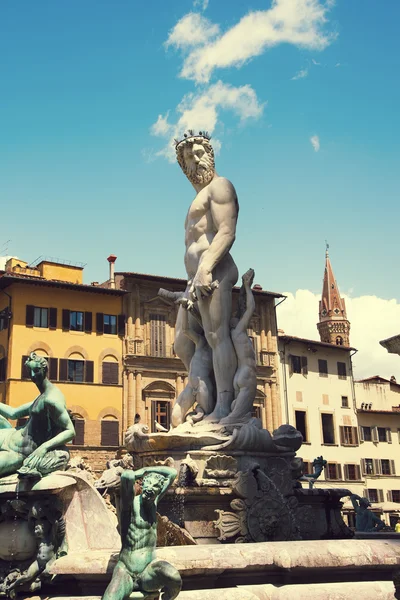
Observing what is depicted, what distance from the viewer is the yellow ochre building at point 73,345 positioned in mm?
37375

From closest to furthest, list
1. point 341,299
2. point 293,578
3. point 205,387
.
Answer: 1. point 293,578
2. point 205,387
3. point 341,299

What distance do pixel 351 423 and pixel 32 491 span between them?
4504 centimetres

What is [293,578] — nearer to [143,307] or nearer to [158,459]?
[158,459]

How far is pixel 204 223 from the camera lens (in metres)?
9.39

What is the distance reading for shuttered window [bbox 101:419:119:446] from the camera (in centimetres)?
3809

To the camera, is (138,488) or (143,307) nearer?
Result: (138,488)

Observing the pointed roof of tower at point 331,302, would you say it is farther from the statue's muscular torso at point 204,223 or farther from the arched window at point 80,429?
the statue's muscular torso at point 204,223

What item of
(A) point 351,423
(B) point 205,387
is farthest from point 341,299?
(B) point 205,387

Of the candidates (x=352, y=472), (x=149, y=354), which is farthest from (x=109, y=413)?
(x=352, y=472)

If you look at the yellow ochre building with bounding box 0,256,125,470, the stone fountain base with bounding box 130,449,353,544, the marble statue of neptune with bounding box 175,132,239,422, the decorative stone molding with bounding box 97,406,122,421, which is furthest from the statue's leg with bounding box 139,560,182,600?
the decorative stone molding with bounding box 97,406,122,421

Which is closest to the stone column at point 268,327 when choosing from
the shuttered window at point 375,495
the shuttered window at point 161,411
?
the shuttered window at point 161,411

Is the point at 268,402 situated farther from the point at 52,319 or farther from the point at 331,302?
the point at 331,302

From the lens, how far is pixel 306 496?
27.4ft

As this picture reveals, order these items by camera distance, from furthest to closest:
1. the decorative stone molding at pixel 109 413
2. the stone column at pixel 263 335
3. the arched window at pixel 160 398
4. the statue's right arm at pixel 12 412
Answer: the stone column at pixel 263 335 → the arched window at pixel 160 398 → the decorative stone molding at pixel 109 413 → the statue's right arm at pixel 12 412
